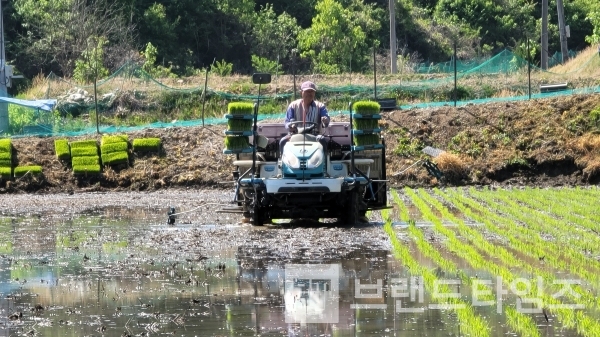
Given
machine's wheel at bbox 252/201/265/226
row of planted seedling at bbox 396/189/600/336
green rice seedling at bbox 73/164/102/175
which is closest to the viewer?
row of planted seedling at bbox 396/189/600/336

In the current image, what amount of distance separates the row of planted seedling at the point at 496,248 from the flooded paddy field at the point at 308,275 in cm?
3

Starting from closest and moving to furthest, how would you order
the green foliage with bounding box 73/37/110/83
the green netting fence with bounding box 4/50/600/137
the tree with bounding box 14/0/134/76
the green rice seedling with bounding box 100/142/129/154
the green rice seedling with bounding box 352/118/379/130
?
1. the green rice seedling with bounding box 352/118/379/130
2. the green rice seedling with bounding box 100/142/129/154
3. the green netting fence with bounding box 4/50/600/137
4. the green foliage with bounding box 73/37/110/83
5. the tree with bounding box 14/0/134/76

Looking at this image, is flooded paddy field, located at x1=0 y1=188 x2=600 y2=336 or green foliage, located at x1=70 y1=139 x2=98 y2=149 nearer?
flooded paddy field, located at x1=0 y1=188 x2=600 y2=336

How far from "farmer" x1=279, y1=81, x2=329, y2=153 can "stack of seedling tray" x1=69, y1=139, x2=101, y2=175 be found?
45.2ft

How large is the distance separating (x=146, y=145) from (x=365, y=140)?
1426 centimetres

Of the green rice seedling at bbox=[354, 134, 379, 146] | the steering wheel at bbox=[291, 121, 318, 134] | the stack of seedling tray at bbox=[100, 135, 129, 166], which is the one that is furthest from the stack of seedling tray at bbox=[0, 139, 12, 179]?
the steering wheel at bbox=[291, 121, 318, 134]

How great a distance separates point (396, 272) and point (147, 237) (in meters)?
5.86

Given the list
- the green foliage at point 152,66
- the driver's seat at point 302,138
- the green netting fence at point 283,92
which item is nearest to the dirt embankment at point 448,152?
the green netting fence at point 283,92

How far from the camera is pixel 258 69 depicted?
58781 mm

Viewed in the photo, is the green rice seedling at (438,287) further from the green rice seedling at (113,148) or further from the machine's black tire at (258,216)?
the green rice seedling at (113,148)

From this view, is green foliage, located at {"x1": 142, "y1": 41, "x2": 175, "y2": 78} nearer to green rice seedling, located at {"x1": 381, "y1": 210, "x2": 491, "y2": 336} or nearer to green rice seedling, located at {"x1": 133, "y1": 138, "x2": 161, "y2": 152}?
green rice seedling, located at {"x1": 133, "y1": 138, "x2": 161, "y2": 152}

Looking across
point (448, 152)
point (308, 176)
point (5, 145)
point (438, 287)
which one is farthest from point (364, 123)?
point (5, 145)

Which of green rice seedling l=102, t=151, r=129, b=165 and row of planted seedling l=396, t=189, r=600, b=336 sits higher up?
green rice seedling l=102, t=151, r=129, b=165

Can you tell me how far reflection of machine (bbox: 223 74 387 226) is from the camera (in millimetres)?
18844
